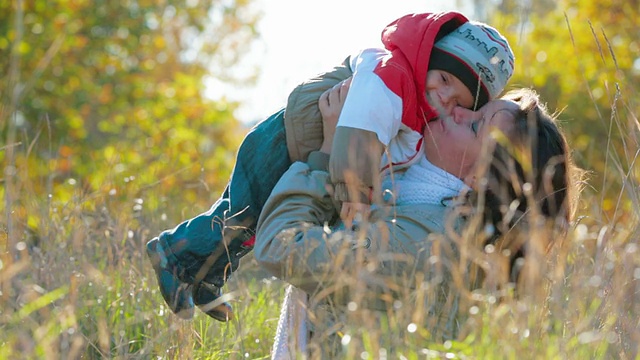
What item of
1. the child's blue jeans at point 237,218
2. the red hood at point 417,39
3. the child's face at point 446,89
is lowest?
the child's blue jeans at point 237,218

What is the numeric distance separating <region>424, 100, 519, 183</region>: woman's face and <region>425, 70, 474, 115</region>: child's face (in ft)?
0.51

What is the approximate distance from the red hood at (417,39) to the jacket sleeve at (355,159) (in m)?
0.40

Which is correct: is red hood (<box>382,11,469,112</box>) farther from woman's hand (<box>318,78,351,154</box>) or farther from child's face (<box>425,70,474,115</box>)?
woman's hand (<box>318,78,351,154</box>)

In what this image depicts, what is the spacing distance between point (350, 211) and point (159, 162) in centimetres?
456

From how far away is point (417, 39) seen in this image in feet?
10.3

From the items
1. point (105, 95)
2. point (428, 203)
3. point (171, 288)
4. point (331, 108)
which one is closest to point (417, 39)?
point (331, 108)

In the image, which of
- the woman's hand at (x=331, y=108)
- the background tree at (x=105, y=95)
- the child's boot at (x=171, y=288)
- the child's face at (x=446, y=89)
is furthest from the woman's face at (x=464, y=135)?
the background tree at (x=105, y=95)

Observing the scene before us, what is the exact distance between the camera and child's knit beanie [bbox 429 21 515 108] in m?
3.20

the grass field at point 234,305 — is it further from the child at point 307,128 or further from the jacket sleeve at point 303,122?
the jacket sleeve at point 303,122

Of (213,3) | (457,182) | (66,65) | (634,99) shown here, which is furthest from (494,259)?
(213,3)

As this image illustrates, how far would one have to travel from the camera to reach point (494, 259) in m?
2.13

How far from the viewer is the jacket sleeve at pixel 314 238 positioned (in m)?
2.51

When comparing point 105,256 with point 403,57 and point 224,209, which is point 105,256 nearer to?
point 224,209

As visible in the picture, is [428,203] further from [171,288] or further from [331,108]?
[171,288]
